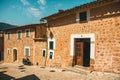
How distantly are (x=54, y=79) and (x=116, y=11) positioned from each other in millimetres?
6584

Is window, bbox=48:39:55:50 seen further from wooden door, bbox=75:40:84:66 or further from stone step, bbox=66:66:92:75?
stone step, bbox=66:66:92:75

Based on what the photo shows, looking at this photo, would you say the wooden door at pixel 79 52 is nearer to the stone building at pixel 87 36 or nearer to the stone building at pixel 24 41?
the stone building at pixel 87 36

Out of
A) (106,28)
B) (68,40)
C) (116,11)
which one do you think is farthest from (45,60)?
(116,11)

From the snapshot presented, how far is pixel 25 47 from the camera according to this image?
69.1ft

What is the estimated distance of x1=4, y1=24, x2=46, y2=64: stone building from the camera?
1911 cm

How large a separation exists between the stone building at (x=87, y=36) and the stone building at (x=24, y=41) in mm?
3187

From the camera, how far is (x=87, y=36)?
1132 cm

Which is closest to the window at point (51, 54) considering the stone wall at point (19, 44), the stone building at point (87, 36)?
the stone building at point (87, 36)

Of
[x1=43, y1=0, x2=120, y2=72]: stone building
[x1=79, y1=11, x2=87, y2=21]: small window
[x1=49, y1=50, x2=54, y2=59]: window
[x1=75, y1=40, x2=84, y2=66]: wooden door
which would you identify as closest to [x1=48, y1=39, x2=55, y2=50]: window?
[x1=43, y1=0, x2=120, y2=72]: stone building

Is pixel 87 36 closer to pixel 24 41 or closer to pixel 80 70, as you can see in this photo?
pixel 80 70

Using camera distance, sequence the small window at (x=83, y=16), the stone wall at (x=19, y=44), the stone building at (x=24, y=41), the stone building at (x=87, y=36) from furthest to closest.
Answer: the stone wall at (x=19, y=44)
the stone building at (x=24, y=41)
the small window at (x=83, y=16)
the stone building at (x=87, y=36)

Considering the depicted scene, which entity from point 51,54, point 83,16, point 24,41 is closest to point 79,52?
point 83,16

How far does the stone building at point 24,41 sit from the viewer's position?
19.1 m

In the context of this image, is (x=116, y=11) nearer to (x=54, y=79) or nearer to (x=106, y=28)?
(x=106, y=28)
